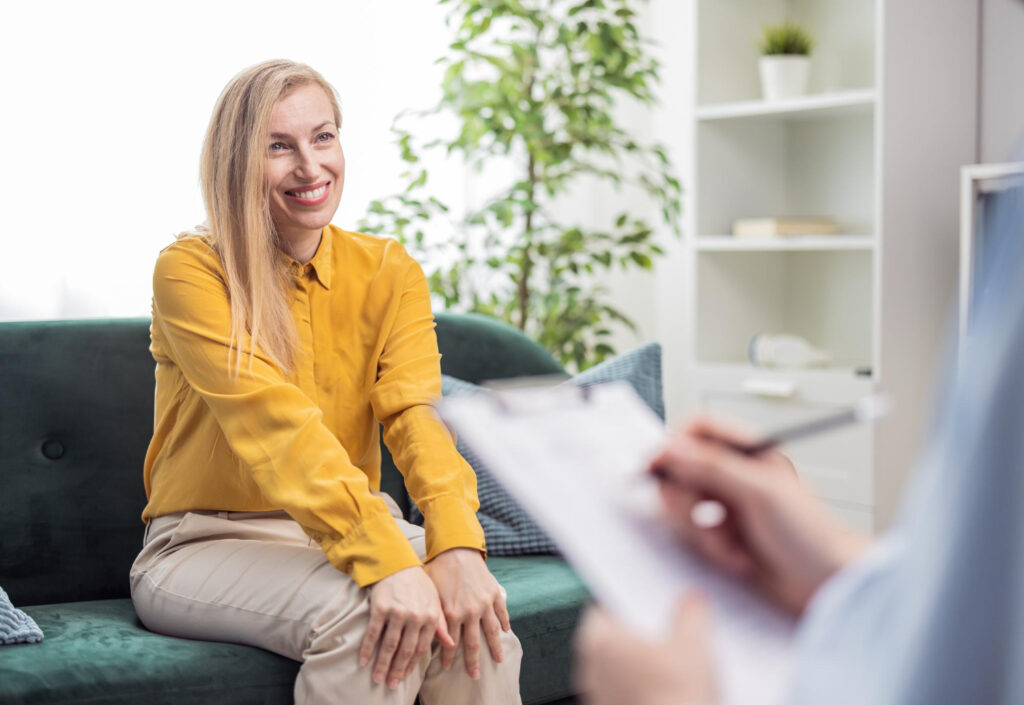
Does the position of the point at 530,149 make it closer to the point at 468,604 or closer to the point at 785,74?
the point at 785,74

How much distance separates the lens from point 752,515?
0.61 metres

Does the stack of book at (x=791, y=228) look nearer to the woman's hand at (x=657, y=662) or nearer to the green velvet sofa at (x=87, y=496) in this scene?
the green velvet sofa at (x=87, y=496)

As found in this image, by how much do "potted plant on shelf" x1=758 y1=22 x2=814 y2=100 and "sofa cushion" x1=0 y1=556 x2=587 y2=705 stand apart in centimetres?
197

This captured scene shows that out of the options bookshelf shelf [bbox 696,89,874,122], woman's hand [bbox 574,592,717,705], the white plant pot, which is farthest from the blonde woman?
the white plant pot

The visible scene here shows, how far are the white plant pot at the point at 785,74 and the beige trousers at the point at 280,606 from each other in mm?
2115

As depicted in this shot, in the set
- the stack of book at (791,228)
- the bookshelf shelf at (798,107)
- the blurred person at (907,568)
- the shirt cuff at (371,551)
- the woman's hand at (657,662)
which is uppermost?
the bookshelf shelf at (798,107)

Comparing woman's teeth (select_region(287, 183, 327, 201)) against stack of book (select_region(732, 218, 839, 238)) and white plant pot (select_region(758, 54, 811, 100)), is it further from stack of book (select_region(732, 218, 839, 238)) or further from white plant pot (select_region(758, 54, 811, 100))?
white plant pot (select_region(758, 54, 811, 100))

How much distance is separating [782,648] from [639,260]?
219 centimetres

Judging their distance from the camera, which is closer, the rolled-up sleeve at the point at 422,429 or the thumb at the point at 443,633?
the thumb at the point at 443,633

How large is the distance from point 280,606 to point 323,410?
1.07 feet

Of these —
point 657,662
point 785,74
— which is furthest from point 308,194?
point 785,74

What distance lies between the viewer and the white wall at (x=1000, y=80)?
2.85 m

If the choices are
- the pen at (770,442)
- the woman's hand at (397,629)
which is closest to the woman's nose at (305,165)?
the woman's hand at (397,629)

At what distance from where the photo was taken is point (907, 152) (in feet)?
8.98
